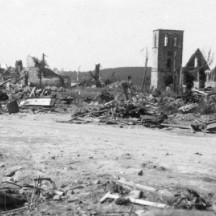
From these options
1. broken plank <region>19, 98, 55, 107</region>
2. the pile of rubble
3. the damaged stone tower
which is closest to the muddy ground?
the pile of rubble

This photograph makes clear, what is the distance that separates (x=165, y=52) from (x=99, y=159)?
56.9 meters

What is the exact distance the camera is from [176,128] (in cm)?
1473

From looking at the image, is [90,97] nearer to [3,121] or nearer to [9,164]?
[3,121]

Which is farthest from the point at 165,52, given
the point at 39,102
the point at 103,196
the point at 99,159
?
the point at 103,196

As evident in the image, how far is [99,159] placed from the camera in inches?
351

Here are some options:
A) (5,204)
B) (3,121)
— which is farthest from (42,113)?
(5,204)

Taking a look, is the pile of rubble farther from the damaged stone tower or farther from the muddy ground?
the damaged stone tower

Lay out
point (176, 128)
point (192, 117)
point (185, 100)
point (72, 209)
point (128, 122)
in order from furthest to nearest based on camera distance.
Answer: point (185, 100)
point (192, 117)
point (128, 122)
point (176, 128)
point (72, 209)

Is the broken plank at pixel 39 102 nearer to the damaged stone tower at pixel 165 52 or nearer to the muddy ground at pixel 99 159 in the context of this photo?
the muddy ground at pixel 99 159

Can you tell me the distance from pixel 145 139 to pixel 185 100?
10602 millimetres

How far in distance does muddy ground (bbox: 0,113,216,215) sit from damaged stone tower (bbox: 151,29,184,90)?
4814cm

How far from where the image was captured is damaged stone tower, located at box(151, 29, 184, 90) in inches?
2441

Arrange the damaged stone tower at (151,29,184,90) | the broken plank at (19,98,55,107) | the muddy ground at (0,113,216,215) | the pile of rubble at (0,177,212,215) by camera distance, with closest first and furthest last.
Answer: the pile of rubble at (0,177,212,215) < the muddy ground at (0,113,216,215) < the broken plank at (19,98,55,107) < the damaged stone tower at (151,29,184,90)

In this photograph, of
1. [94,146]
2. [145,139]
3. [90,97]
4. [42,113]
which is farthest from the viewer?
[90,97]
